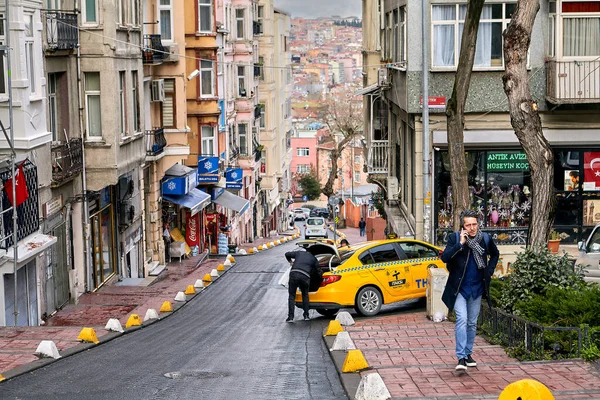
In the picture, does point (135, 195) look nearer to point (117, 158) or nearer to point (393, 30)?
point (117, 158)

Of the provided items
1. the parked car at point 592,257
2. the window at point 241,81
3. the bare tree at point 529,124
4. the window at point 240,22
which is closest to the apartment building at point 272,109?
the window at point 240,22

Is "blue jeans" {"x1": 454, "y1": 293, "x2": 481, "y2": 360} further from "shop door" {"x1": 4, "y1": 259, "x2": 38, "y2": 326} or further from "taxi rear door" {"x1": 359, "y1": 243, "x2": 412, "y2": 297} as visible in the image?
"shop door" {"x1": 4, "y1": 259, "x2": 38, "y2": 326}

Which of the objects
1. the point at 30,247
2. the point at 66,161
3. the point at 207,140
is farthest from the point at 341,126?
the point at 30,247

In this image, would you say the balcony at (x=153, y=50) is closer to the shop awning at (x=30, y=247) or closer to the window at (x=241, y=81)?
the shop awning at (x=30, y=247)

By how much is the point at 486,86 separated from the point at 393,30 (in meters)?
8.44

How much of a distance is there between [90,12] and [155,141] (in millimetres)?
8557

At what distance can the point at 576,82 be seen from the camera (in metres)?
27.5

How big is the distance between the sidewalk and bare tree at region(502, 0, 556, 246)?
24.3 feet

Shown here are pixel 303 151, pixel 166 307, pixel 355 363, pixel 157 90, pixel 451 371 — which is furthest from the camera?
pixel 303 151

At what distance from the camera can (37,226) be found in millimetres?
21125

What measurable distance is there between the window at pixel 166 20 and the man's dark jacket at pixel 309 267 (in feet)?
63.7

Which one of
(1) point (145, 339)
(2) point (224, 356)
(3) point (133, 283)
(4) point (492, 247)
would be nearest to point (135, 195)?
(3) point (133, 283)

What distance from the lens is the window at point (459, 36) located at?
2797 centimetres

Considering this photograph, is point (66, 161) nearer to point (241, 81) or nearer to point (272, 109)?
point (241, 81)
